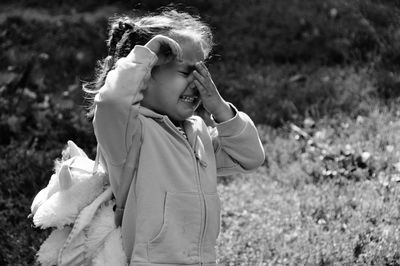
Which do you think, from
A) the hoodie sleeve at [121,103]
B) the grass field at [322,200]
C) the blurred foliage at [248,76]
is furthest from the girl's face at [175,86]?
the blurred foliage at [248,76]

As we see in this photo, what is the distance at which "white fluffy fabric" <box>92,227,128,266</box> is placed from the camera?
2.62m

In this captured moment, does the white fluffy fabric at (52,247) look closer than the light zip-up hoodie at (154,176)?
No

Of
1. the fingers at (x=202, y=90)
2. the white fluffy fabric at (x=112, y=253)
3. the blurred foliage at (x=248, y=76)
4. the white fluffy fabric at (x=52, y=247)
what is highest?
the fingers at (x=202, y=90)

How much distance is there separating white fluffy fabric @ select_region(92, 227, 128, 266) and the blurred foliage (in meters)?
1.45

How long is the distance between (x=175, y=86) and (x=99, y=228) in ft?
1.99

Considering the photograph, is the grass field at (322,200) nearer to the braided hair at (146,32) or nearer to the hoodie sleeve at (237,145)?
the hoodie sleeve at (237,145)

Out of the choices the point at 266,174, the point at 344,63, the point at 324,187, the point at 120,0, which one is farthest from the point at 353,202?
the point at 120,0

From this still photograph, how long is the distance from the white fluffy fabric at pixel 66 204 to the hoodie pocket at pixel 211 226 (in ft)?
1.47

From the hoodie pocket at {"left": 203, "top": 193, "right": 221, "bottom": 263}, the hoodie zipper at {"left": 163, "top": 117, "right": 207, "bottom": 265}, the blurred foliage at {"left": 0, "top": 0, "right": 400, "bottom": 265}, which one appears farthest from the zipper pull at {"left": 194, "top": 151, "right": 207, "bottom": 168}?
the blurred foliage at {"left": 0, "top": 0, "right": 400, "bottom": 265}

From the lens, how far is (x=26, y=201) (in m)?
4.66

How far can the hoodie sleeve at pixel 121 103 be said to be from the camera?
8.15 ft

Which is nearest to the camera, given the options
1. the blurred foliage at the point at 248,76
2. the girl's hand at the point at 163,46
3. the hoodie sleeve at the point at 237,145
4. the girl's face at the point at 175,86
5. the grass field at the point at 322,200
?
the girl's hand at the point at 163,46

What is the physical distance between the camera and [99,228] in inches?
106

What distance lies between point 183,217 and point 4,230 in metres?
2.08
